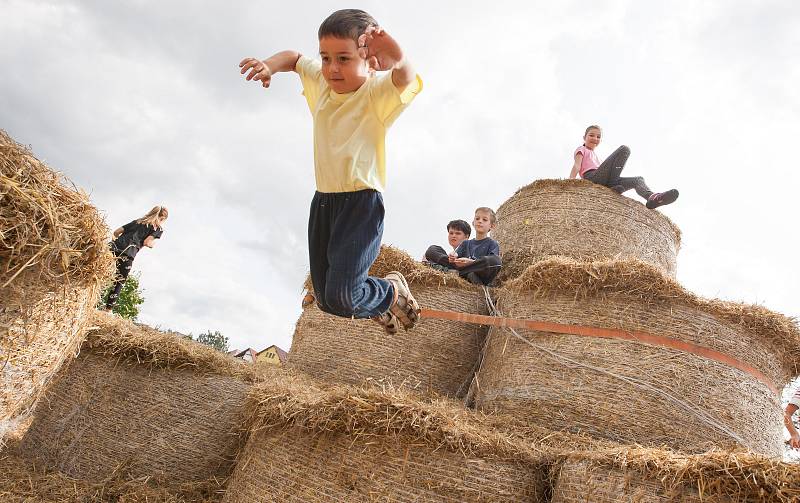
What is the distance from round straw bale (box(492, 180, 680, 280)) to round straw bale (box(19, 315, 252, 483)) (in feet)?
9.06

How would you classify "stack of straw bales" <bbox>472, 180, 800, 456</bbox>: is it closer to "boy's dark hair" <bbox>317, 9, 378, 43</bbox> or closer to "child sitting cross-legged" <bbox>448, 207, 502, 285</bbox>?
"child sitting cross-legged" <bbox>448, 207, 502, 285</bbox>

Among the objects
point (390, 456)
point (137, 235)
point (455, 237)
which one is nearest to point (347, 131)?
point (390, 456)

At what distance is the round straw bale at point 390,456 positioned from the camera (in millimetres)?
3254

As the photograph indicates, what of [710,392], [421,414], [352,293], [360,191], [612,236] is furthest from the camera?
[612,236]

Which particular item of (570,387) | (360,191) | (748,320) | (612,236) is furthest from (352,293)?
(612,236)

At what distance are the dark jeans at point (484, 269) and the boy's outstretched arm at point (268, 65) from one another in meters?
3.12

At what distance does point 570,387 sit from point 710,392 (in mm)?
897

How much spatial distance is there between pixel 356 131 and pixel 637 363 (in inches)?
105

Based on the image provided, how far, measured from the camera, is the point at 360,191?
2.55 m

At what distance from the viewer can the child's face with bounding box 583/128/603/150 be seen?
22.8ft

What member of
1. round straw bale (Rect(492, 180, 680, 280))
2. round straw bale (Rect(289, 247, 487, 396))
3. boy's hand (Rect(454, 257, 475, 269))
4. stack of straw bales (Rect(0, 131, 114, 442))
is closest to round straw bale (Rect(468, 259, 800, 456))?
round straw bale (Rect(289, 247, 487, 396))

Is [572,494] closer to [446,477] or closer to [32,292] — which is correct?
[446,477]

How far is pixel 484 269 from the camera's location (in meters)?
5.54

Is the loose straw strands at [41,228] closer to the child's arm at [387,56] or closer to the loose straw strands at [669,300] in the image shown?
the child's arm at [387,56]
